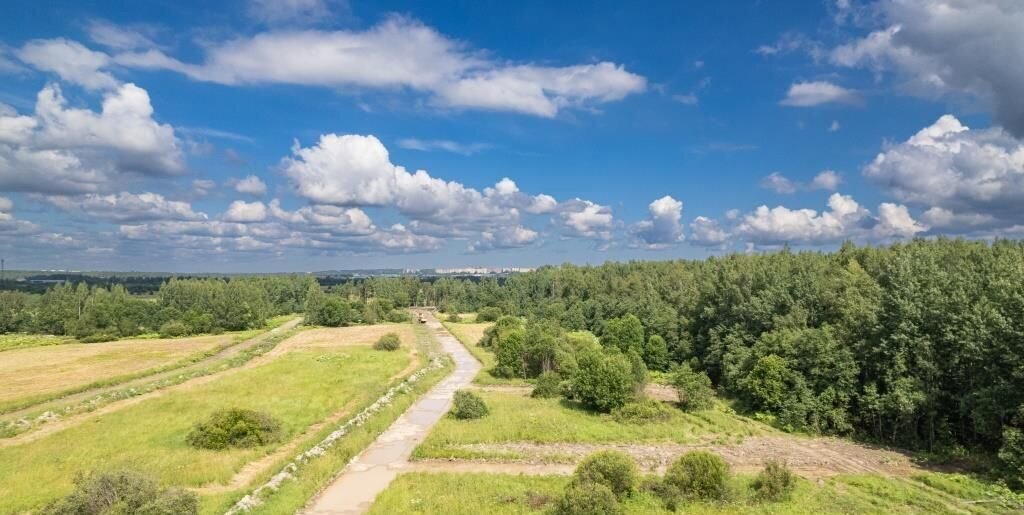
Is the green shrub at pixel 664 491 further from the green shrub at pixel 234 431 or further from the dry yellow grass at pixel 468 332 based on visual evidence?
the dry yellow grass at pixel 468 332

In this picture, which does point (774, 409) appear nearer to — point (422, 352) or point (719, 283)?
point (719, 283)

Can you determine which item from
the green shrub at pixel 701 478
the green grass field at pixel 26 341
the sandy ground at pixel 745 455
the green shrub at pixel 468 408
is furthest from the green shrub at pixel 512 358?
the green grass field at pixel 26 341

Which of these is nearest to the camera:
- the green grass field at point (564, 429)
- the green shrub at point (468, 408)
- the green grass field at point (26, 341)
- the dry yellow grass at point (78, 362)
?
the green grass field at point (564, 429)

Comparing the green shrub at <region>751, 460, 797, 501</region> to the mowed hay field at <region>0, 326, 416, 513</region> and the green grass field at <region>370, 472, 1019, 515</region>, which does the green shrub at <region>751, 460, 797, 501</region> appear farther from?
the mowed hay field at <region>0, 326, 416, 513</region>

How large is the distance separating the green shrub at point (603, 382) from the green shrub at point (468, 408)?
8.40 meters

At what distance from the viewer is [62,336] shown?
11675 centimetres

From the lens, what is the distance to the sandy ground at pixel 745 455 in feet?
101

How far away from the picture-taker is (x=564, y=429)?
38406mm

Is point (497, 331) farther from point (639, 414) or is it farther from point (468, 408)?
point (639, 414)

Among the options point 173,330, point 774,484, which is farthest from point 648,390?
point 173,330

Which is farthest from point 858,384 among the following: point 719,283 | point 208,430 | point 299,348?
point 299,348

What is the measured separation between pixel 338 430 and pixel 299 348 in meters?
52.9

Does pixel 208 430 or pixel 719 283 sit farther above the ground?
pixel 719 283

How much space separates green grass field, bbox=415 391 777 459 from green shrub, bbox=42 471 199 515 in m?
13.7
